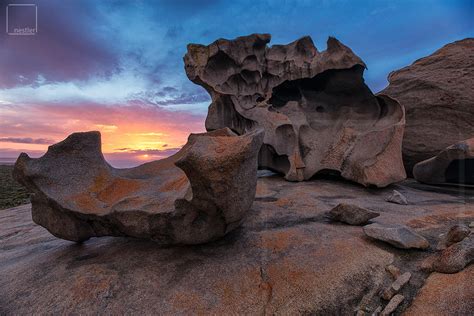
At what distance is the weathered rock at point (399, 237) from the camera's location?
105 inches

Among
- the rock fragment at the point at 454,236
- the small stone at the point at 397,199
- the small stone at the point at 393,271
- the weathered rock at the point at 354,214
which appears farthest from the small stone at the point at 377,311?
the small stone at the point at 397,199

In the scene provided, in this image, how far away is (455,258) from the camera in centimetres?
230

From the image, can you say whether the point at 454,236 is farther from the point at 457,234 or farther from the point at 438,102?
the point at 438,102

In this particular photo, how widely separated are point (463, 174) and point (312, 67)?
3.97 m

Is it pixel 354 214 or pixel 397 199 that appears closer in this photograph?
pixel 354 214

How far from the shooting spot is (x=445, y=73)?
683 cm

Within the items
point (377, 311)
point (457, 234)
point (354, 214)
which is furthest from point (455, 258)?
point (354, 214)

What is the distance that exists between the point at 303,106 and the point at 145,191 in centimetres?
504

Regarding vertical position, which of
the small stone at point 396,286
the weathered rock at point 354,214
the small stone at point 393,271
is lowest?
the small stone at point 396,286

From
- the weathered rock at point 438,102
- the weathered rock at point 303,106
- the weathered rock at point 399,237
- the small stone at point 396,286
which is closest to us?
the small stone at point 396,286

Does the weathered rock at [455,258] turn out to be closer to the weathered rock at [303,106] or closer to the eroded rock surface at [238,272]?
the eroded rock surface at [238,272]

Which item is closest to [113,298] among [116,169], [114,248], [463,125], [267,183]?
[114,248]

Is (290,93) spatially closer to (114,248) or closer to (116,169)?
(116,169)

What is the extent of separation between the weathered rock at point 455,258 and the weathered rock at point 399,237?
23 centimetres
